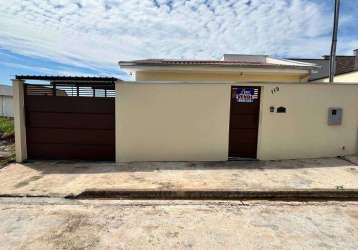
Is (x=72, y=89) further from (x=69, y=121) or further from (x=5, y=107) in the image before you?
(x=5, y=107)

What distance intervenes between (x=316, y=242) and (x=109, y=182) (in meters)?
4.47

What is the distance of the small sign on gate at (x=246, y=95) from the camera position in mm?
8273

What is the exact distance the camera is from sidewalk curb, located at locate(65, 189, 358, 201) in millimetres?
5426

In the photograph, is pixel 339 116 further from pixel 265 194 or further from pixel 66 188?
pixel 66 188

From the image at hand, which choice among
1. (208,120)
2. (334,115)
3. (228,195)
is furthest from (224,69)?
(228,195)

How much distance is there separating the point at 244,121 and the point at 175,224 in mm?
5024

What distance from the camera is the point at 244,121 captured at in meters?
8.38

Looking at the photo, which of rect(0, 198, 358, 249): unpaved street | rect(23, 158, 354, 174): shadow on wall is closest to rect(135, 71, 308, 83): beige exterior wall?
rect(23, 158, 354, 174): shadow on wall

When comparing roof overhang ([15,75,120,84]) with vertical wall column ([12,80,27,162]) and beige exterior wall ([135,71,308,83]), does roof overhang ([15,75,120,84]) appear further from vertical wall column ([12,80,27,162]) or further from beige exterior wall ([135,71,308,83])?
beige exterior wall ([135,71,308,83])

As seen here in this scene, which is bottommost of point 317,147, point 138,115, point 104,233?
point 104,233

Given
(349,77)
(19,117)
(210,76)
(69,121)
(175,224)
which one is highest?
(349,77)

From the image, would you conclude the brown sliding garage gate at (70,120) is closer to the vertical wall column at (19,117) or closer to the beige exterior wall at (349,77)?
the vertical wall column at (19,117)

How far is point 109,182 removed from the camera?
622cm

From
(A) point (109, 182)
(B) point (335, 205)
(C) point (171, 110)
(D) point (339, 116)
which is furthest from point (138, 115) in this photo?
(D) point (339, 116)
